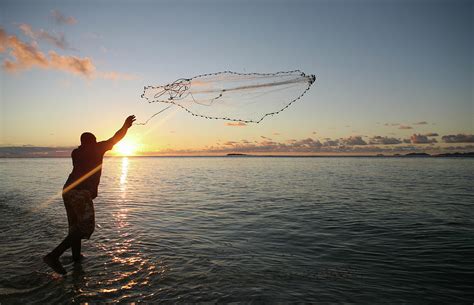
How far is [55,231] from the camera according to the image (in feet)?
40.5

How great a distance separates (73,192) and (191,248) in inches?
161

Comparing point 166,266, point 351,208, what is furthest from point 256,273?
point 351,208

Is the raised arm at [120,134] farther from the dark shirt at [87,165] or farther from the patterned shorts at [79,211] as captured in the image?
the patterned shorts at [79,211]

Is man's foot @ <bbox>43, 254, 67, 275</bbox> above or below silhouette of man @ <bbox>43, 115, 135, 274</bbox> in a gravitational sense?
below

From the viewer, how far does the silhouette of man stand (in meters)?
7.57

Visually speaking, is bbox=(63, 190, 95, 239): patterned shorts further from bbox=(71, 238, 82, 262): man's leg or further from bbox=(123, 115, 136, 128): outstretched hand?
bbox=(123, 115, 136, 128): outstretched hand

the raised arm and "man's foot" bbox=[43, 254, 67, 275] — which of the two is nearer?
"man's foot" bbox=[43, 254, 67, 275]

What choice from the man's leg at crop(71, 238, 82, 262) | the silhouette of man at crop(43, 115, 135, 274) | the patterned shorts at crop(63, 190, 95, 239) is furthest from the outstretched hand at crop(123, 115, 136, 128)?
the man's leg at crop(71, 238, 82, 262)

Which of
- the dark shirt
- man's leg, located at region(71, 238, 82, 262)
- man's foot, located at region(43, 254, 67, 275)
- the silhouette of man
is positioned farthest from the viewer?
man's leg, located at region(71, 238, 82, 262)

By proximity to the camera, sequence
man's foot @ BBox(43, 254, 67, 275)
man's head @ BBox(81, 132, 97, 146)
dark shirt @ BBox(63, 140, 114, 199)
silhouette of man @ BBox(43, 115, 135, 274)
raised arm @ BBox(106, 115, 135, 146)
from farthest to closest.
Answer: man's head @ BBox(81, 132, 97, 146)
raised arm @ BBox(106, 115, 135, 146)
dark shirt @ BBox(63, 140, 114, 199)
silhouette of man @ BBox(43, 115, 135, 274)
man's foot @ BBox(43, 254, 67, 275)

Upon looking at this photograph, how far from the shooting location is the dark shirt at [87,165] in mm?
7715

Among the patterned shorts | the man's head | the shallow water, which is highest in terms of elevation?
the man's head

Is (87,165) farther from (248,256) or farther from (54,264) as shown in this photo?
(248,256)

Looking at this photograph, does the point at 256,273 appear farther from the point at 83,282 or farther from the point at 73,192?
the point at 73,192
